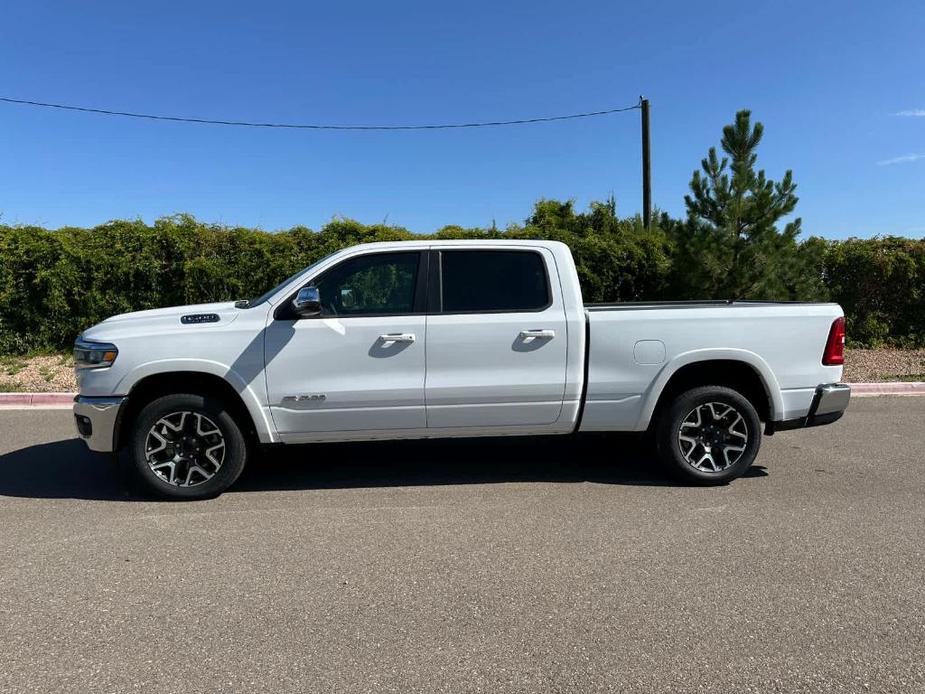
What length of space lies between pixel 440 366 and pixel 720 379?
7.47 feet

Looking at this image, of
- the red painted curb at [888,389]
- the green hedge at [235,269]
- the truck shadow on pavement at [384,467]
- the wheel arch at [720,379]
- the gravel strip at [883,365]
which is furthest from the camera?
the green hedge at [235,269]

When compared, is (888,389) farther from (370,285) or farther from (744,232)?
(370,285)

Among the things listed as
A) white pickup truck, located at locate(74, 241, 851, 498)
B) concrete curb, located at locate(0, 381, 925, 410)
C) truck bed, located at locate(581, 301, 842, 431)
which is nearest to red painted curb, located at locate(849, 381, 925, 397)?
concrete curb, located at locate(0, 381, 925, 410)

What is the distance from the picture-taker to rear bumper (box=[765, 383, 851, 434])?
5141mm

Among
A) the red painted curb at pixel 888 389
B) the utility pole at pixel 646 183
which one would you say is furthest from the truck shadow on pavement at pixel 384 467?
the utility pole at pixel 646 183

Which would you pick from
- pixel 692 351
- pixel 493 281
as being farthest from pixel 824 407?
pixel 493 281

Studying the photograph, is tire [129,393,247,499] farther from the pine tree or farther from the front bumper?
the pine tree

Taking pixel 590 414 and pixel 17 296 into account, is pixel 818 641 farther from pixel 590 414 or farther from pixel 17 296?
pixel 17 296

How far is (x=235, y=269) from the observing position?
1188cm

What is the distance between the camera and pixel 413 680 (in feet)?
8.80

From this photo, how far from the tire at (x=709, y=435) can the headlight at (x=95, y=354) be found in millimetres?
4100

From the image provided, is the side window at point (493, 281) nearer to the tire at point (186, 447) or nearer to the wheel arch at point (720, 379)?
the wheel arch at point (720, 379)

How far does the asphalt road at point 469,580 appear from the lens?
2.76 m

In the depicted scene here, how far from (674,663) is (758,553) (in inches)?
55.0
